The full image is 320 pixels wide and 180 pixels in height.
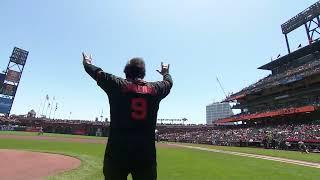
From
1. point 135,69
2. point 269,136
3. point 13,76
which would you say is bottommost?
point 135,69

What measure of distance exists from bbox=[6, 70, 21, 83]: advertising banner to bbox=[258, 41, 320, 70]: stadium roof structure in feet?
212

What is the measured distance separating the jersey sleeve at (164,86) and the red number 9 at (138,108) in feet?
0.96

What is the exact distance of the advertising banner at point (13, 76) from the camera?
88562 mm

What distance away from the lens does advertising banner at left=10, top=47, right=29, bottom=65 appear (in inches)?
3656

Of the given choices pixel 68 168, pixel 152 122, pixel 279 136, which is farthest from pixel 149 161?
pixel 279 136

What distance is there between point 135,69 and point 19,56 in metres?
98.4

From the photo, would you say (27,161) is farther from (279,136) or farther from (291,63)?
(291,63)

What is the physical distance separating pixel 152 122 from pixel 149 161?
47cm

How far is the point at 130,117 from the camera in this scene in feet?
12.9

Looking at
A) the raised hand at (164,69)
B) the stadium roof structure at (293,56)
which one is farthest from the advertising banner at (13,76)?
the raised hand at (164,69)

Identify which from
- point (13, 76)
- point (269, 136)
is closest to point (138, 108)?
point (269, 136)

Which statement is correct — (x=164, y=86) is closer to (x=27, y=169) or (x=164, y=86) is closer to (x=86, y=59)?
(x=86, y=59)

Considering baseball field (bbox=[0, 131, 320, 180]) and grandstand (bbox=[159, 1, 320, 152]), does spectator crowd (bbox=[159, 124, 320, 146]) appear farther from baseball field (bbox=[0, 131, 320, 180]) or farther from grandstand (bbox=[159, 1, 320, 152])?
baseball field (bbox=[0, 131, 320, 180])

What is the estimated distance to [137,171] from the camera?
153 inches
